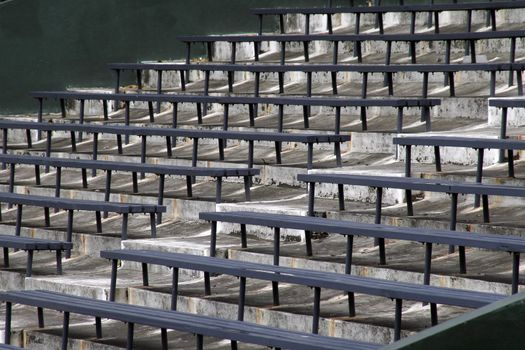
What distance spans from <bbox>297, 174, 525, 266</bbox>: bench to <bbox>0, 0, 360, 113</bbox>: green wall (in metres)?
3.94

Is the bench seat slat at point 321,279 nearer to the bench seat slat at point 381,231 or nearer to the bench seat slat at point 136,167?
Answer: the bench seat slat at point 381,231

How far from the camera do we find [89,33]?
363 inches

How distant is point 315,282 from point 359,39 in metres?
3.42

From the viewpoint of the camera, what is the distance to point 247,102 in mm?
6883

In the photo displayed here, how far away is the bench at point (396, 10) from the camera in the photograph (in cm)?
717

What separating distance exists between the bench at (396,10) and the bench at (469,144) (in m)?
1.80

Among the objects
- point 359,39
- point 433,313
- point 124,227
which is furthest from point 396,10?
point 433,313

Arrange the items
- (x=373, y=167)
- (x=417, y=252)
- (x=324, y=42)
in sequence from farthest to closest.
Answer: (x=324, y=42)
(x=373, y=167)
(x=417, y=252)

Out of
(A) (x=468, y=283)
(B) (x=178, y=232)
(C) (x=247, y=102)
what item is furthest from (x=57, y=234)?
(A) (x=468, y=283)

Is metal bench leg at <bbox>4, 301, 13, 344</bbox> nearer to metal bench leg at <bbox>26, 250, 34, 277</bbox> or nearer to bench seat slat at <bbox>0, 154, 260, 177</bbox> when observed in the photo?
metal bench leg at <bbox>26, 250, 34, 277</bbox>

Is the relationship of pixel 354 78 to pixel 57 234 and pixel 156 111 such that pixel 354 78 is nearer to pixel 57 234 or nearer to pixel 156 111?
pixel 156 111

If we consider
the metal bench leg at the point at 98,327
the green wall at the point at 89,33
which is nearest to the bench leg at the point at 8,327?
the metal bench leg at the point at 98,327

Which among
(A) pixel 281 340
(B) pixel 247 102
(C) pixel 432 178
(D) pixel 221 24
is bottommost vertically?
(A) pixel 281 340

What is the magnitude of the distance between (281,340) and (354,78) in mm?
3983
